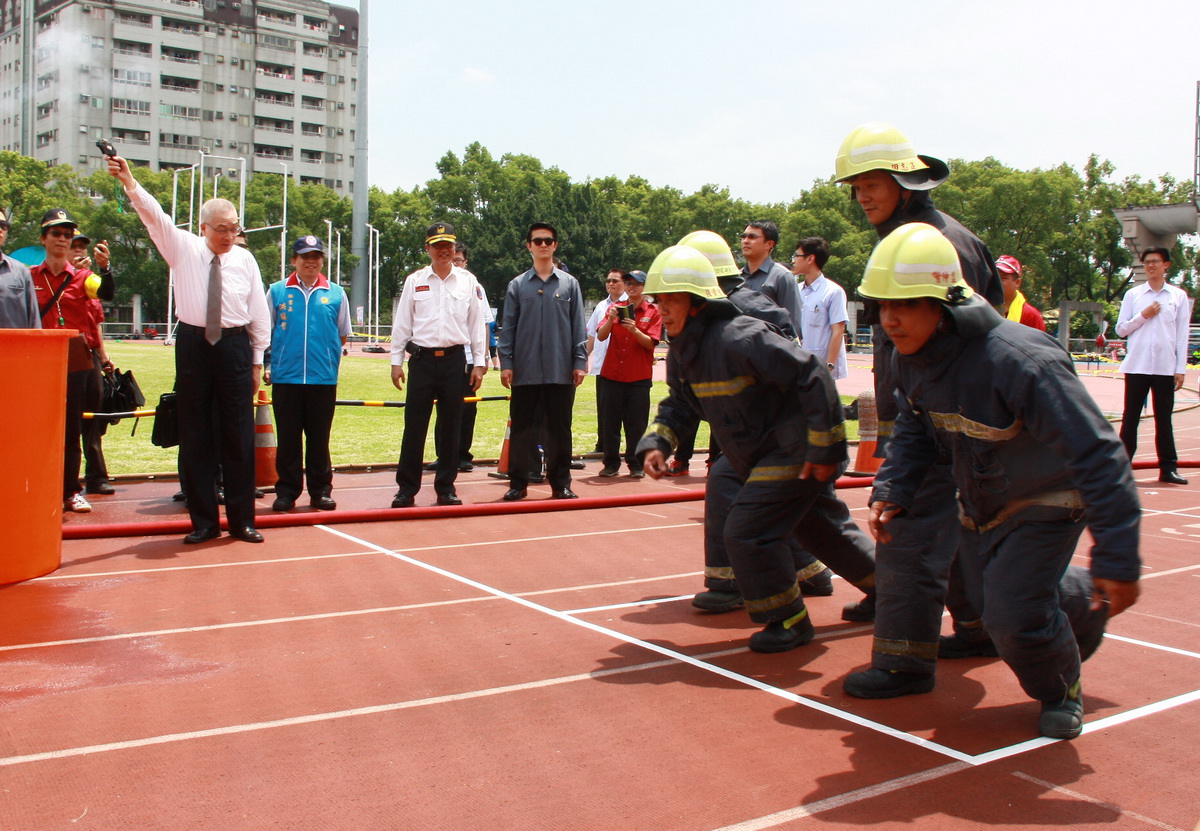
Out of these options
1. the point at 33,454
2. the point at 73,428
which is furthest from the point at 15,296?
the point at 33,454

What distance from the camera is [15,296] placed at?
7320 millimetres

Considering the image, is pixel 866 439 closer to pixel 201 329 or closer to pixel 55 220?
pixel 201 329

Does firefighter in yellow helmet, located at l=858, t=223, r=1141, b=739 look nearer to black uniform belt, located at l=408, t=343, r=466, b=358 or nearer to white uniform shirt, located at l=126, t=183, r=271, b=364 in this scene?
white uniform shirt, located at l=126, t=183, r=271, b=364

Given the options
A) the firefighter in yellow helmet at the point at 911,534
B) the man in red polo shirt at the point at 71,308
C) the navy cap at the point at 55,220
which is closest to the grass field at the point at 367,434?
the man in red polo shirt at the point at 71,308

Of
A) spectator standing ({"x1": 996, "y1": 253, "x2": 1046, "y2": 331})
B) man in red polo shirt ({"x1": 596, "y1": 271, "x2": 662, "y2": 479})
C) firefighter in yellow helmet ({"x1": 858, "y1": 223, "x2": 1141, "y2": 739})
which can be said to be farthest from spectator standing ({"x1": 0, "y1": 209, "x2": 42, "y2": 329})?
spectator standing ({"x1": 996, "y1": 253, "x2": 1046, "y2": 331})

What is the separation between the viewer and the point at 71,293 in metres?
8.84

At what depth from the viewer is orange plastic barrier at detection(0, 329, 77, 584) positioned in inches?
236

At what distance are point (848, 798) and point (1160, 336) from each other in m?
9.32

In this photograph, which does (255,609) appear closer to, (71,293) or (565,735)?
(565,735)

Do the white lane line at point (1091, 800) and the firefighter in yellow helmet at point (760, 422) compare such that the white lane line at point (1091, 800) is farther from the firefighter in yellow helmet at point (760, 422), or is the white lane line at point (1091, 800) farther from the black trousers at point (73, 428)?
the black trousers at point (73, 428)

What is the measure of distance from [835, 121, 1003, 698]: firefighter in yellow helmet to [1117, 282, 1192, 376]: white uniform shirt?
279 inches

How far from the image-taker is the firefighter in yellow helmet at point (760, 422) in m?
4.76

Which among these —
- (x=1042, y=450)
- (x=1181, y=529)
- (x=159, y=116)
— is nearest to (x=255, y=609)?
(x=1042, y=450)

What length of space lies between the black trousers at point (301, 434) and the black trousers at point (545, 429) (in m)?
1.60
